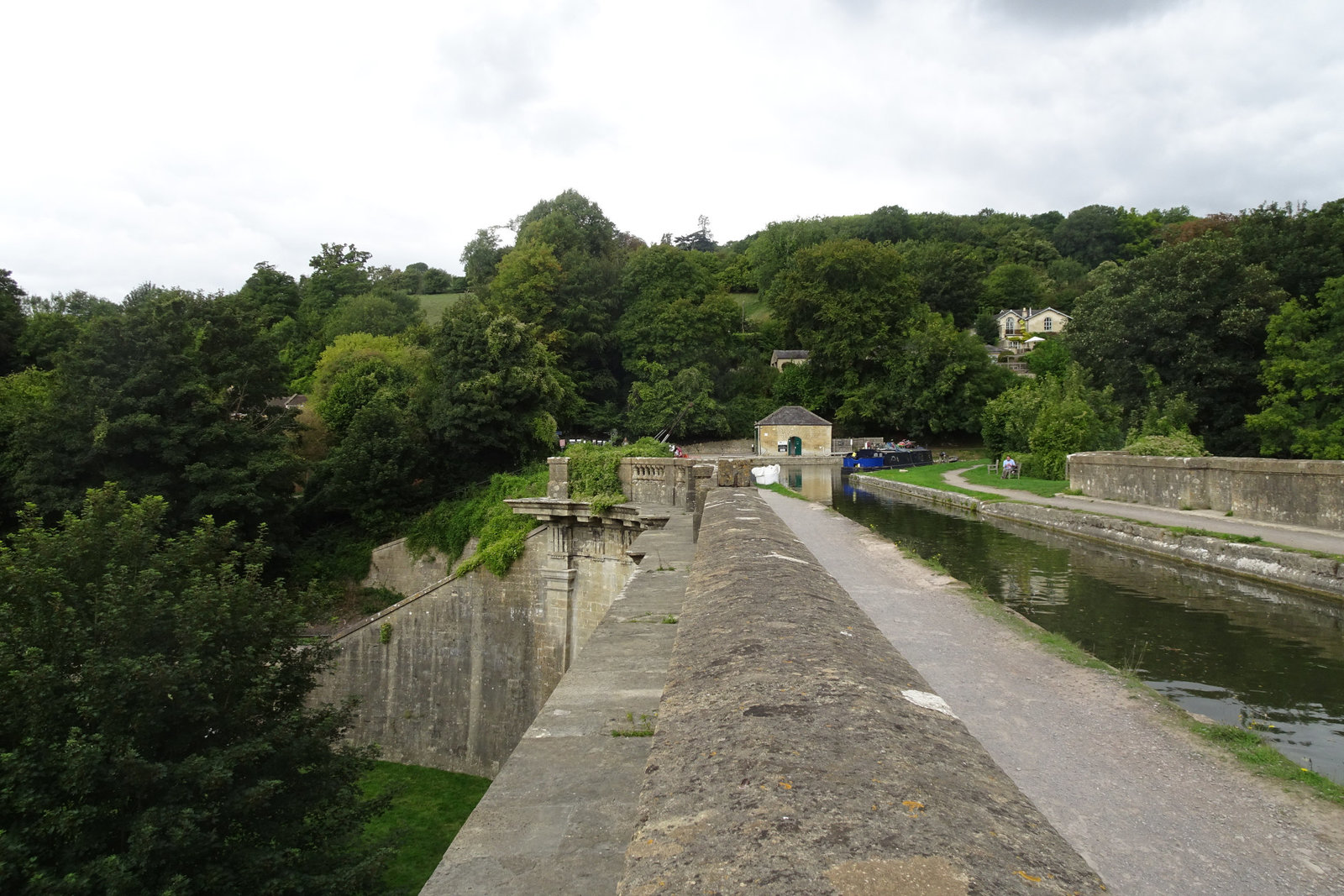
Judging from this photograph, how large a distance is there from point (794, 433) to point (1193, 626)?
113 feet

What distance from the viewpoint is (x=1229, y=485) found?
50.6 ft

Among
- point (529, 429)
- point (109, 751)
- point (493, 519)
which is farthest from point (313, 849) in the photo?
point (529, 429)

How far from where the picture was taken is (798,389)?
51312 mm

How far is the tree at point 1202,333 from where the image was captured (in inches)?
1164

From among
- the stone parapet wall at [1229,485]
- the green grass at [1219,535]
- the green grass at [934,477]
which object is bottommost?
the green grass at [1219,535]

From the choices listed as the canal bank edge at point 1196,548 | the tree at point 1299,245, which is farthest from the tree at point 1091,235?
the canal bank edge at point 1196,548

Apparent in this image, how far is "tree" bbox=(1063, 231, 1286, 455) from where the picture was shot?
29578mm

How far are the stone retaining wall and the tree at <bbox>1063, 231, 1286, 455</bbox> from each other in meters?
33.0

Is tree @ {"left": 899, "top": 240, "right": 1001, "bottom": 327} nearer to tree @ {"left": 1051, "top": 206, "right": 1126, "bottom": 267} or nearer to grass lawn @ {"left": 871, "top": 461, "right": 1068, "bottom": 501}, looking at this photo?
tree @ {"left": 1051, "top": 206, "right": 1126, "bottom": 267}

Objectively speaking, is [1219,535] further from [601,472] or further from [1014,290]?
[1014,290]

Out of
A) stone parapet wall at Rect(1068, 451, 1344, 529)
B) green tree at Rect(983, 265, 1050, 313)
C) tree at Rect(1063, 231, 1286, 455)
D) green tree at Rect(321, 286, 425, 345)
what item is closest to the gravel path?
stone parapet wall at Rect(1068, 451, 1344, 529)

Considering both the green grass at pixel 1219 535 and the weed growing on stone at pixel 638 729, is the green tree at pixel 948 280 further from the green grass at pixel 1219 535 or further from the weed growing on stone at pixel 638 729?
the weed growing on stone at pixel 638 729

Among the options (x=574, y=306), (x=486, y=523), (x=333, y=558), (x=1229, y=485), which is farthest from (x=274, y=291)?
(x=1229, y=485)

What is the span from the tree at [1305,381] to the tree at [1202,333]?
5.51 feet
